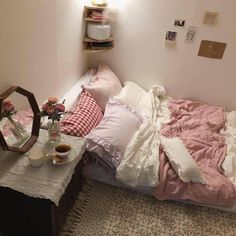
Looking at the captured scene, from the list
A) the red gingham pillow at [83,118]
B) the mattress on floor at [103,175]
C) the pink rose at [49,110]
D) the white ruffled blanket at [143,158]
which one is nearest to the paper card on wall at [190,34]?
the white ruffled blanket at [143,158]

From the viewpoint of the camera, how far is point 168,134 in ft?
6.79

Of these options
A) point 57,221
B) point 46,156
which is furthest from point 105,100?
point 57,221

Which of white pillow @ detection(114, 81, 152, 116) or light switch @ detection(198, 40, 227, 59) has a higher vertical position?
light switch @ detection(198, 40, 227, 59)

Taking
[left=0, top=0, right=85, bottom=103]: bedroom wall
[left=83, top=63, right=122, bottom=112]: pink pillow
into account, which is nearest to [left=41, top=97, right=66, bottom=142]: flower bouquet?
[left=0, top=0, right=85, bottom=103]: bedroom wall

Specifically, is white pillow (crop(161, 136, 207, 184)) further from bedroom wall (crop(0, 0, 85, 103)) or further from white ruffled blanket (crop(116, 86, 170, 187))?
bedroom wall (crop(0, 0, 85, 103))

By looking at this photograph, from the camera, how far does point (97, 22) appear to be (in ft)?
7.57

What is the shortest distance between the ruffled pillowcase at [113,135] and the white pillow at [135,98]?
26cm

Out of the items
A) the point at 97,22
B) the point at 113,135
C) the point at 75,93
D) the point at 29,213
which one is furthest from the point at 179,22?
the point at 29,213

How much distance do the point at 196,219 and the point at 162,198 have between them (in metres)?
0.29

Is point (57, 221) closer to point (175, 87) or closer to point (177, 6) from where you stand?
point (175, 87)

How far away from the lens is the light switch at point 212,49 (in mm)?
2308

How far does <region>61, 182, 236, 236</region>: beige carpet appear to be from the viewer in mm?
1611

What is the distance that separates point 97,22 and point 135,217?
174cm

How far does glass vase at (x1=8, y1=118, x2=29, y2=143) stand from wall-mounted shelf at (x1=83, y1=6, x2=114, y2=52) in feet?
4.20
